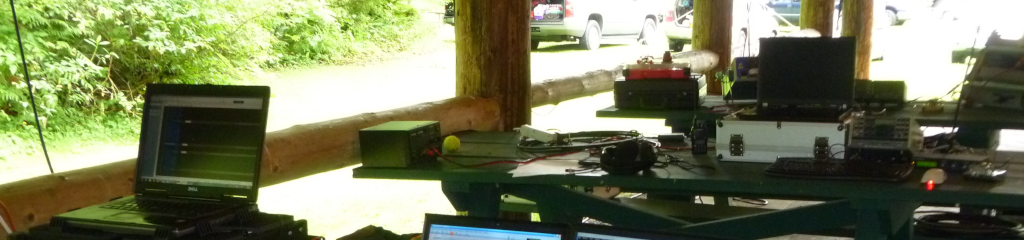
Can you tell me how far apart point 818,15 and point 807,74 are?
25.9 feet

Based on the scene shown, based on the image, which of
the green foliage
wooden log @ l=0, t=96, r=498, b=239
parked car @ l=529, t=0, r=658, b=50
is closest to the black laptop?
wooden log @ l=0, t=96, r=498, b=239

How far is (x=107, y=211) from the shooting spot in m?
2.33

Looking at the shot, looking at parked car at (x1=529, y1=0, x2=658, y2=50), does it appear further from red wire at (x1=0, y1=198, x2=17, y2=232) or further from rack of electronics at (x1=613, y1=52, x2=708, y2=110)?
red wire at (x1=0, y1=198, x2=17, y2=232)

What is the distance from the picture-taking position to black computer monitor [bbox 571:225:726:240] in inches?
77.0

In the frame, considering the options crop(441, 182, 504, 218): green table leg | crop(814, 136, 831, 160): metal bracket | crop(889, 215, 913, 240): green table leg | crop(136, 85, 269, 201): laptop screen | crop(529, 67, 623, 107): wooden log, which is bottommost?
crop(889, 215, 913, 240): green table leg

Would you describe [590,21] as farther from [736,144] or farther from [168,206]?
[168,206]

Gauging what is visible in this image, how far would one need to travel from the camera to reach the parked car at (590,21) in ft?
39.0

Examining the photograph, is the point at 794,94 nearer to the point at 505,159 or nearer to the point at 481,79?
the point at 505,159

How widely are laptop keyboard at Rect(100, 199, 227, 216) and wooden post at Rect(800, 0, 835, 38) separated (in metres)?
9.47

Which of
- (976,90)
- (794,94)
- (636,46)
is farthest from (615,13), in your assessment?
(794,94)

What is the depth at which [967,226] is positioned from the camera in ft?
11.8

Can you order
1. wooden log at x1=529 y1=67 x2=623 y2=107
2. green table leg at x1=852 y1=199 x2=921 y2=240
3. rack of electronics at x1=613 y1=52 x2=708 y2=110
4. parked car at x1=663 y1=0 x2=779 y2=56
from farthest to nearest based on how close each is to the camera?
parked car at x1=663 y1=0 x2=779 y2=56
wooden log at x1=529 y1=67 x2=623 y2=107
rack of electronics at x1=613 y1=52 x2=708 y2=110
green table leg at x1=852 y1=199 x2=921 y2=240

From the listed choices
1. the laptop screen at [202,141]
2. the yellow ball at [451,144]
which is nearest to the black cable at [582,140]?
the yellow ball at [451,144]

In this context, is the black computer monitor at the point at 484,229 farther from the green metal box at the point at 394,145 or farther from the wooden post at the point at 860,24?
the wooden post at the point at 860,24
